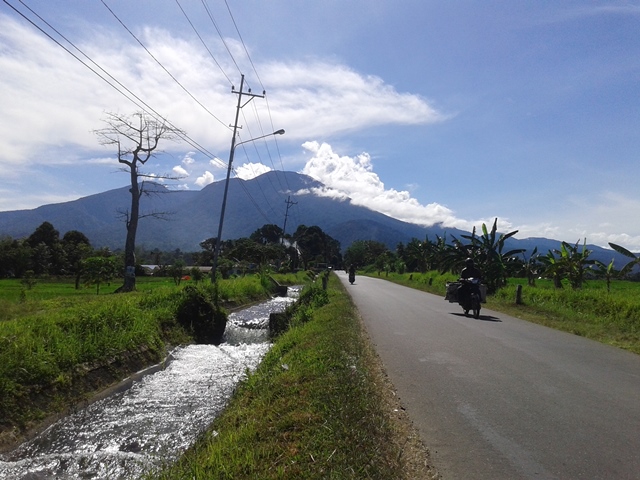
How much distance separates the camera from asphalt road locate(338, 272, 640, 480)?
13.5 ft

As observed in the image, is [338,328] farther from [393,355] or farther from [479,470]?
[479,470]

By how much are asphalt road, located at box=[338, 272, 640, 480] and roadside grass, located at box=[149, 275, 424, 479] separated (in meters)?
0.54

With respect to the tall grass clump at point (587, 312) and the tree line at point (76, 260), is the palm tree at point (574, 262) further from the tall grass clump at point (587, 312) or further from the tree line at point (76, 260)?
the tree line at point (76, 260)

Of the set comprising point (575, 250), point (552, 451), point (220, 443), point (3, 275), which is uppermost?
point (575, 250)

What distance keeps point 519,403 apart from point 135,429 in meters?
5.18

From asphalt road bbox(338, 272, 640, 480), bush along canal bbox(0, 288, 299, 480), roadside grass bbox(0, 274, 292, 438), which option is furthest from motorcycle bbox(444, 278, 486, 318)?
roadside grass bbox(0, 274, 292, 438)

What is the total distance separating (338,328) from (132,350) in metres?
4.53

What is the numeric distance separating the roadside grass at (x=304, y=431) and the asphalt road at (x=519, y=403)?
0.54 m

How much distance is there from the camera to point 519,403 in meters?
5.70

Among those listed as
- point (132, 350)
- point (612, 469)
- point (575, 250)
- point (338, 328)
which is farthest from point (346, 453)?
point (575, 250)

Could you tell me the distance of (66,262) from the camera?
51.7 m

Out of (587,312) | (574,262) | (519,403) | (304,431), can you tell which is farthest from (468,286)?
(574,262)

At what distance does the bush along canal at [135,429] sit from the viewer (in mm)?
5586

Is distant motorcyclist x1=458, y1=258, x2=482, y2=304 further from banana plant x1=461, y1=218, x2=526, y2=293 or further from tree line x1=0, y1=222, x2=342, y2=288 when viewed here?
tree line x1=0, y1=222, x2=342, y2=288
